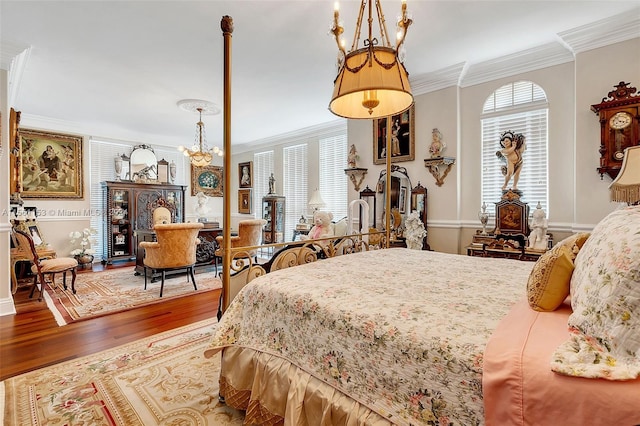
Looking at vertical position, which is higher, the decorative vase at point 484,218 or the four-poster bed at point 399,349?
the decorative vase at point 484,218

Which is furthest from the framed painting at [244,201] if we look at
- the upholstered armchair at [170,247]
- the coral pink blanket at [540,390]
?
the coral pink blanket at [540,390]

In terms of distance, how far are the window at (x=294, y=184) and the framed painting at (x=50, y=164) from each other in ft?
13.2

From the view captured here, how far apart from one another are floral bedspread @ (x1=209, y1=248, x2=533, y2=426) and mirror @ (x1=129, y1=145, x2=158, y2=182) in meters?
6.31

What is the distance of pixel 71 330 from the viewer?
2871 millimetres

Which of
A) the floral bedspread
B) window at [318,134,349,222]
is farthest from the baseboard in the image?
window at [318,134,349,222]

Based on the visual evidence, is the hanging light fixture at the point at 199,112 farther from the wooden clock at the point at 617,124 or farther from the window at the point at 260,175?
the wooden clock at the point at 617,124

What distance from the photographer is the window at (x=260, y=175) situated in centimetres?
748

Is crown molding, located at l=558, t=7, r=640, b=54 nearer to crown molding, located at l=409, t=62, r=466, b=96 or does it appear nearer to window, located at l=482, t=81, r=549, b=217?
window, located at l=482, t=81, r=549, b=217

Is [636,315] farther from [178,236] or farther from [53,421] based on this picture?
[178,236]

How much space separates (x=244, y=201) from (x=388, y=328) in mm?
7218

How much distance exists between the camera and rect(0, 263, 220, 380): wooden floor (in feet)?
7.81

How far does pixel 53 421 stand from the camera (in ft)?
5.50

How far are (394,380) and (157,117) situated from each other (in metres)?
5.98

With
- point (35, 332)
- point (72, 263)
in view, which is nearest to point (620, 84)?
point (35, 332)
